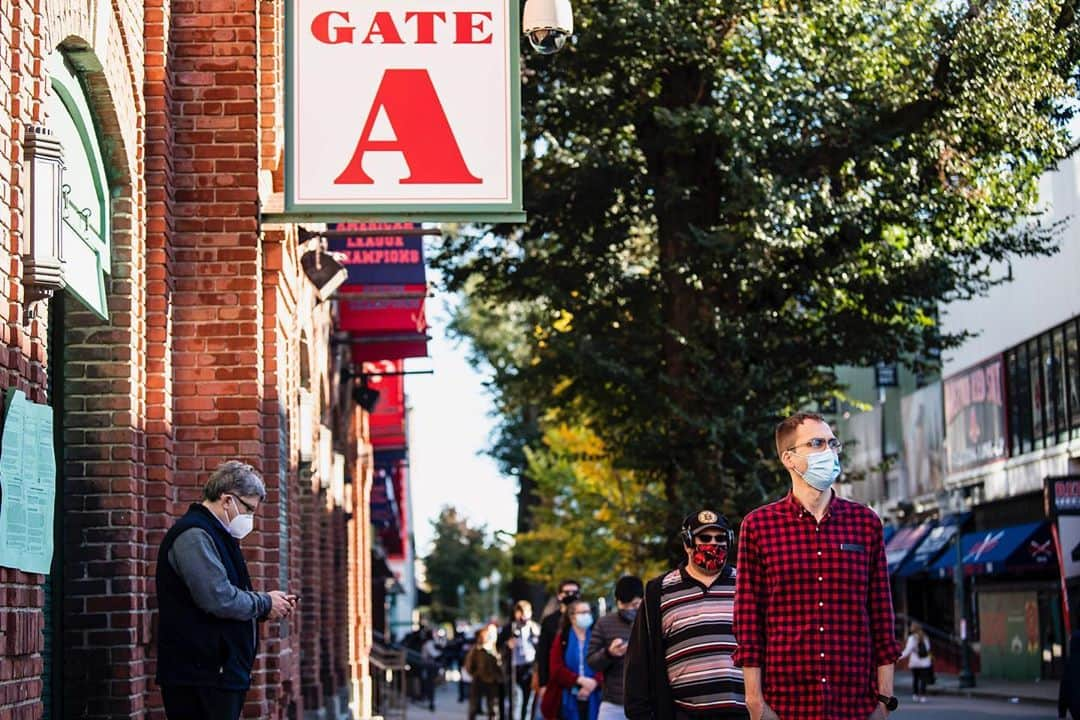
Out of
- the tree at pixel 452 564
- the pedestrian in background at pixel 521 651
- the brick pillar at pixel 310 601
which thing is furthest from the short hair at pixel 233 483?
the tree at pixel 452 564

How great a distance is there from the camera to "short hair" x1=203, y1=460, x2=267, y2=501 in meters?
7.77

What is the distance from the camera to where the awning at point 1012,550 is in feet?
122

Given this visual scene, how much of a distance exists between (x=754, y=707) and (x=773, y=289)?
53.9 feet

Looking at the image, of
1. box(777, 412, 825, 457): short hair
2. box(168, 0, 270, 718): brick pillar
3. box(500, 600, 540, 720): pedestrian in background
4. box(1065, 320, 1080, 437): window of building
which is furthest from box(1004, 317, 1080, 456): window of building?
box(777, 412, 825, 457): short hair

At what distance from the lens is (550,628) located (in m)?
15.3

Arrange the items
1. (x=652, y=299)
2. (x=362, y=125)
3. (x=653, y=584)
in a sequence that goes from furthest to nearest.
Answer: (x=652, y=299) < (x=362, y=125) < (x=653, y=584)

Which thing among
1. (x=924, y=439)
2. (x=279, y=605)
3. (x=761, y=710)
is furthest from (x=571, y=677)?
(x=924, y=439)

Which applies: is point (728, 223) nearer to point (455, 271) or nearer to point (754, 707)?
point (455, 271)

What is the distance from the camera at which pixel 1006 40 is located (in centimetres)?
2102

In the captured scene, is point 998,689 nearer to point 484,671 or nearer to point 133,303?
point 484,671

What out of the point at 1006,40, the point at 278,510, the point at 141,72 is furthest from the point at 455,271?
the point at 141,72

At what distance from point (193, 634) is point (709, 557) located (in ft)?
7.76

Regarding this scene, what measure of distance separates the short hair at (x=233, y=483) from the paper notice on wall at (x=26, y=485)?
31.1 inches

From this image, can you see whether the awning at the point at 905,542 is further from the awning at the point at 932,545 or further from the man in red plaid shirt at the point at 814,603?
the man in red plaid shirt at the point at 814,603
